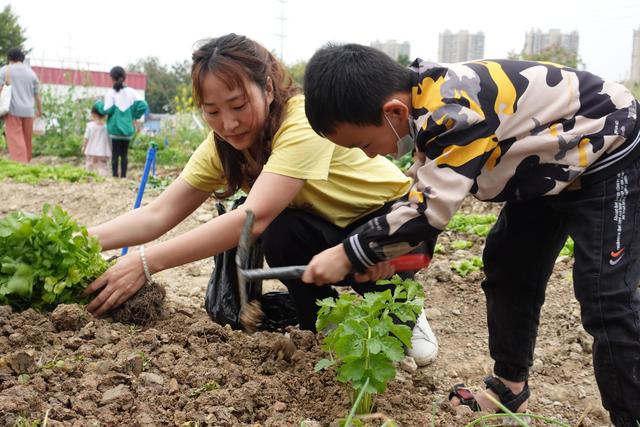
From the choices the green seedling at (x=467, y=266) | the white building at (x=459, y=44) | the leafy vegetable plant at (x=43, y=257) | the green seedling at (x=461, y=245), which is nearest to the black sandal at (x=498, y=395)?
the leafy vegetable plant at (x=43, y=257)

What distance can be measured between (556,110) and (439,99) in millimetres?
393

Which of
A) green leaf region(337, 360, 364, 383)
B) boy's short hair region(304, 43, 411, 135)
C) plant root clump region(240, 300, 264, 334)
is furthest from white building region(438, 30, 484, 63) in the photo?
green leaf region(337, 360, 364, 383)

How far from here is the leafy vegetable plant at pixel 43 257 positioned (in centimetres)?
264

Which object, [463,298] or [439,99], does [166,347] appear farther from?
[463,298]

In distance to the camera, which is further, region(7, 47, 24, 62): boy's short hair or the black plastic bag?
region(7, 47, 24, 62): boy's short hair

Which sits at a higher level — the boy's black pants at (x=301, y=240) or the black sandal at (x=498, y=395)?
the boy's black pants at (x=301, y=240)

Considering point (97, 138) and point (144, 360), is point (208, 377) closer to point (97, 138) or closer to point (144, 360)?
point (144, 360)

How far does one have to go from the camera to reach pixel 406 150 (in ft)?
7.04

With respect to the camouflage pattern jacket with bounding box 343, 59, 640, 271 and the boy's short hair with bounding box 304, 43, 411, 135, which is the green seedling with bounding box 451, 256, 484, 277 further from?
the boy's short hair with bounding box 304, 43, 411, 135

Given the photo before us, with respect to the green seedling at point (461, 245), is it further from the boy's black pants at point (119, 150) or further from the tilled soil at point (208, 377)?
the boy's black pants at point (119, 150)

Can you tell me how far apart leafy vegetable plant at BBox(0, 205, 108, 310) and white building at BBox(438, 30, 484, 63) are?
3185cm

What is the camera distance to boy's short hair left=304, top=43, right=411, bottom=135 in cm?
202

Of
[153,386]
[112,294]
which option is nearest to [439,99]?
[153,386]

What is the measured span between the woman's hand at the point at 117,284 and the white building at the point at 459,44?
31.8 meters
